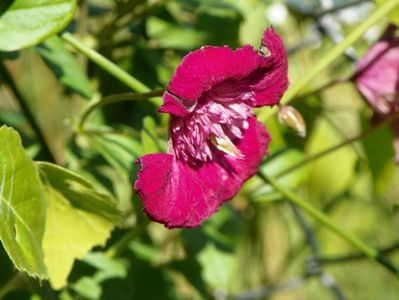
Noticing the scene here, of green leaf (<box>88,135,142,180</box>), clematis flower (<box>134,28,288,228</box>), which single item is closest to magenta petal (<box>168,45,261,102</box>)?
clematis flower (<box>134,28,288,228</box>)

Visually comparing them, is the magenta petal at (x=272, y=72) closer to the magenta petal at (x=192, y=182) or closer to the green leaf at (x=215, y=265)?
the magenta petal at (x=192, y=182)

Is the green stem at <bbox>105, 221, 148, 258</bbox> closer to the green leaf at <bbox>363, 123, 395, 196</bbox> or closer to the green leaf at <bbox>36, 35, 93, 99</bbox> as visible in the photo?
the green leaf at <bbox>36, 35, 93, 99</bbox>

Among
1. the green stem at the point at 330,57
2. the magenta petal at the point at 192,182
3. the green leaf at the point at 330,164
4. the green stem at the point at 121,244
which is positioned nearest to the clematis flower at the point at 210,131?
the magenta petal at the point at 192,182

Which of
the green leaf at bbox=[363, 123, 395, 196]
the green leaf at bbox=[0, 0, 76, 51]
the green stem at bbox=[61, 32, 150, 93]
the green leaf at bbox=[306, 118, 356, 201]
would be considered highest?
the green leaf at bbox=[0, 0, 76, 51]

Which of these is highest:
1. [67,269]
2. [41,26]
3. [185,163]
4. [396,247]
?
[41,26]

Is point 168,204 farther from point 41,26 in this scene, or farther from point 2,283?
point 2,283

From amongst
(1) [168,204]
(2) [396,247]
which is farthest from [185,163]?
(2) [396,247]
